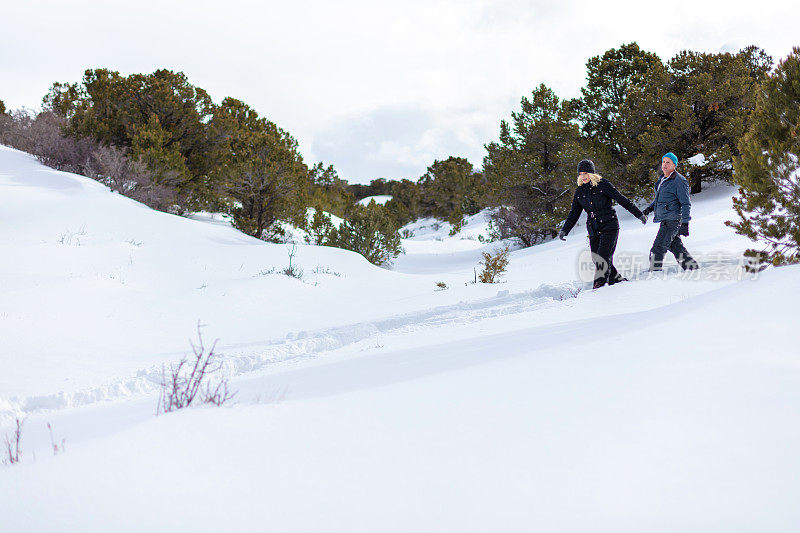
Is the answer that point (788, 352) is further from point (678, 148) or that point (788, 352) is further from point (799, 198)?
point (678, 148)

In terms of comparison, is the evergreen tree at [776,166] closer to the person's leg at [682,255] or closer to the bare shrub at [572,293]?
the person's leg at [682,255]

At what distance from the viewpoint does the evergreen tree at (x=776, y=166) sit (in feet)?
20.9

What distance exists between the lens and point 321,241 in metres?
17.7

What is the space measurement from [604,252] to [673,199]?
1185mm

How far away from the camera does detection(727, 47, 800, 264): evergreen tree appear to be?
6.36 m

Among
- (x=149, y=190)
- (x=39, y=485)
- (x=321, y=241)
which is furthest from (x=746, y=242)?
(x=149, y=190)

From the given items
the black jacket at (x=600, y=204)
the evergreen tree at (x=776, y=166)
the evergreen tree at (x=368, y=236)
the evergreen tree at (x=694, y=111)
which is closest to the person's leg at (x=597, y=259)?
the black jacket at (x=600, y=204)

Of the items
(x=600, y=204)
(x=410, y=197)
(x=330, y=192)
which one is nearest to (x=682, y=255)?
(x=600, y=204)

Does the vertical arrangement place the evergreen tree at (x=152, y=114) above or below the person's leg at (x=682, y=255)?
above

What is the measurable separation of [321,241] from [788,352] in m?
16.0

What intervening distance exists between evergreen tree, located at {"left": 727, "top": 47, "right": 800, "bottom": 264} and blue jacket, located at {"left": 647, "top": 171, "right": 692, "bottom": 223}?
1.17m

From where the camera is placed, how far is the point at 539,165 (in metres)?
18.3

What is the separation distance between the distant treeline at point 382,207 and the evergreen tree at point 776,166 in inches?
411

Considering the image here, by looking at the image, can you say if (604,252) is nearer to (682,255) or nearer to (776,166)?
(682,255)
